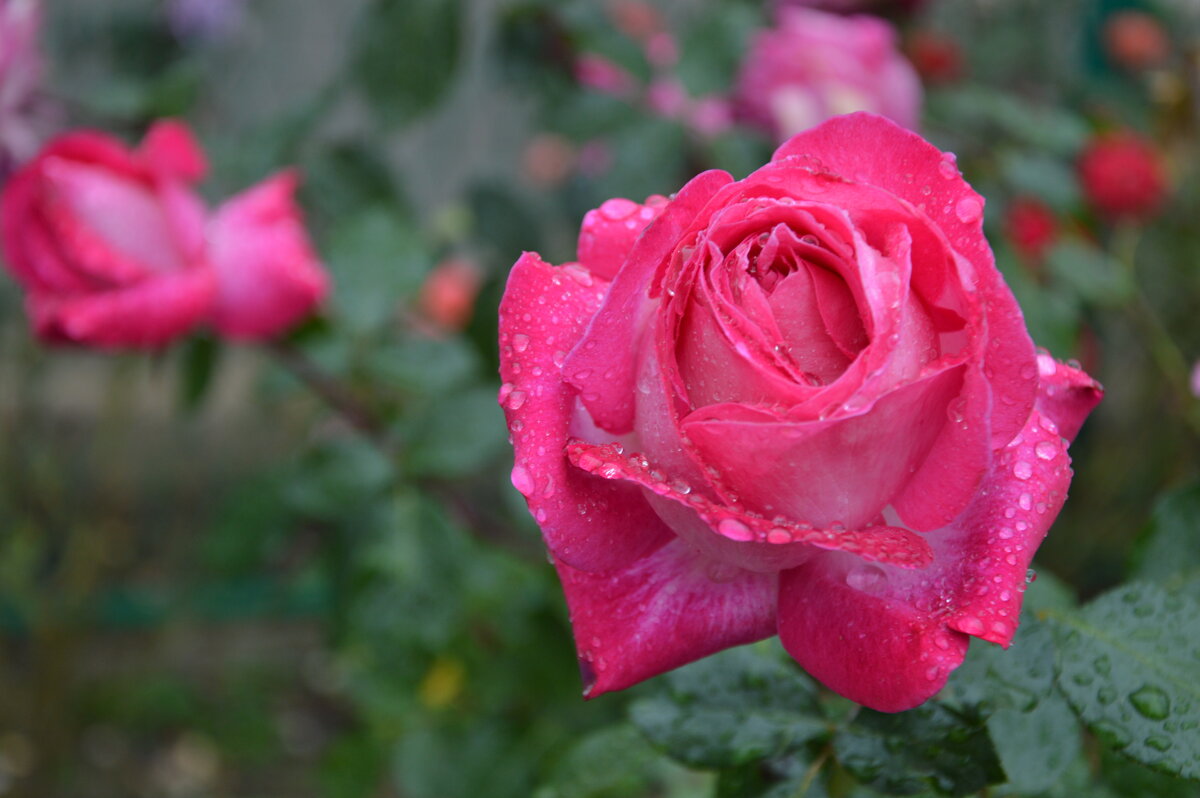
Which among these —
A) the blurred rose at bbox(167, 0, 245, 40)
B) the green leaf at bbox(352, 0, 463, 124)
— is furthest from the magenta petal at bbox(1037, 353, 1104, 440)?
the blurred rose at bbox(167, 0, 245, 40)

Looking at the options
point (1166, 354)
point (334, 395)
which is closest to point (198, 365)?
point (334, 395)

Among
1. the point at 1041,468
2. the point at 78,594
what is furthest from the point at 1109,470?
the point at 78,594

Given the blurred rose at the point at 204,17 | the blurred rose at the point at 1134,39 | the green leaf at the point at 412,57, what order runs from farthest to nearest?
the blurred rose at the point at 204,17 < the blurred rose at the point at 1134,39 < the green leaf at the point at 412,57

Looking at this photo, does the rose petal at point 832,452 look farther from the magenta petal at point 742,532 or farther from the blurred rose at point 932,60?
the blurred rose at point 932,60

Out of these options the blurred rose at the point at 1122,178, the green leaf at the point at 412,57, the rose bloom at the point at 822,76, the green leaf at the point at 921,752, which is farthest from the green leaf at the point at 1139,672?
the blurred rose at the point at 1122,178

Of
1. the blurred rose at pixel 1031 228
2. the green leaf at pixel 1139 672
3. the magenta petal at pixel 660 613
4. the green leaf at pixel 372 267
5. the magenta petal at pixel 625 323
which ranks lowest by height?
the blurred rose at pixel 1031 228

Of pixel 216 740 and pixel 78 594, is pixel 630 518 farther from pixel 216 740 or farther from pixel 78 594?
pixel 216 740
